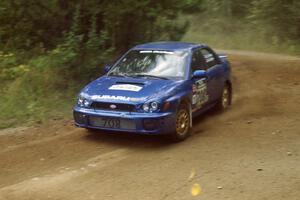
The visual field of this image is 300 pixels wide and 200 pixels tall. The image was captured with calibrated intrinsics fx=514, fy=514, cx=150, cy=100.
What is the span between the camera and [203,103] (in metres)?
9.91

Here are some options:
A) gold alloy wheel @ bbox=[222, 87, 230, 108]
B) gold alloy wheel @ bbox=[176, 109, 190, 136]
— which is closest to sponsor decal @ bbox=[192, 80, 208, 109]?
gold alloy wheel @ bbox=[176, 109, 190, 136]

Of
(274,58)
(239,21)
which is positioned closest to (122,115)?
(274,58)

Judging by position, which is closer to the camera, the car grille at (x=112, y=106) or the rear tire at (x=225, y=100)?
the car grille at (x=112, y=106)

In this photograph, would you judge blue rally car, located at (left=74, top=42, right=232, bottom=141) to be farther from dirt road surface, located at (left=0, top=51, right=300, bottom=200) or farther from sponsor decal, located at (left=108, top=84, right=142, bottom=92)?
dirt road surface, located at (left=0, top=51, right=300, bottom=200)

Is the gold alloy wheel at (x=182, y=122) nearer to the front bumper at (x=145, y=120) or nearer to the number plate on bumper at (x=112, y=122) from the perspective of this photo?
the front bumper at (x=145, y=120)

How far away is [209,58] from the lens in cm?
1068

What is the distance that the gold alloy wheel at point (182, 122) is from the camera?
8.57 meters

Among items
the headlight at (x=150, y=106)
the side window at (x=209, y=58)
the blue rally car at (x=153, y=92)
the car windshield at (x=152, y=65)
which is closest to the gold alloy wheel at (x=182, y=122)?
the blue rally car at (x=153, y=92)

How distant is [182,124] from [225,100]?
2.99 metres

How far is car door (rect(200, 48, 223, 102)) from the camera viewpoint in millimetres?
10266

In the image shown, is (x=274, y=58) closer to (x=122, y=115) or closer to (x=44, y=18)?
(x=44, y=18)

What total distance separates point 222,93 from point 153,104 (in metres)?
3.34

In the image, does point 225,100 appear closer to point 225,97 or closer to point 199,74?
point 225,97

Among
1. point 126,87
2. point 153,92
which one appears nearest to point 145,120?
point 153,92
